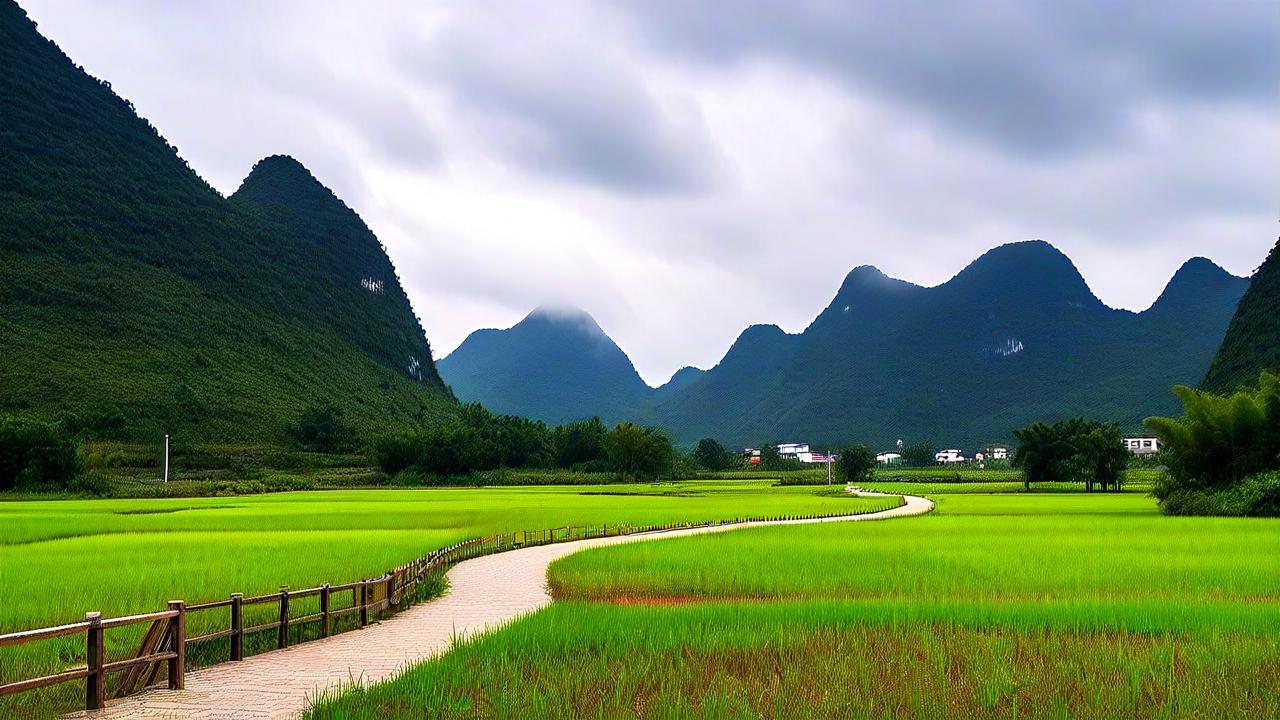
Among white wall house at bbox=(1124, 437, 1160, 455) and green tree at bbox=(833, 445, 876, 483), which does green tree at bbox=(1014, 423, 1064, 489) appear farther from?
white wall house at bbox=(1124, 437, 1160, 455)

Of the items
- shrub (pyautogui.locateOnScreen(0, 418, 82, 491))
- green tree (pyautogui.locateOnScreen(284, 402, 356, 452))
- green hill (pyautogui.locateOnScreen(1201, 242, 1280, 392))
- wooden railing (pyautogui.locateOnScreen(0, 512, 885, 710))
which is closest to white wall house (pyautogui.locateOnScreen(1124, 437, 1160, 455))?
green hill (pyautogui.locateOnScreen(1201, 242, 1280, 392))

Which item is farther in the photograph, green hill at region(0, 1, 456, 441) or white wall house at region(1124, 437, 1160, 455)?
white wall house at region(1124, 437, 1160, 455)

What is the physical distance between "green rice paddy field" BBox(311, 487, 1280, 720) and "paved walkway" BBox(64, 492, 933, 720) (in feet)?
2.72

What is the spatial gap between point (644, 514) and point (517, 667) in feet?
112

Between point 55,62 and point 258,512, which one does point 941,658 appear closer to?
point 258,512

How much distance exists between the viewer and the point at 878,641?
1238 cm

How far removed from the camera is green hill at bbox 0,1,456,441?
100 metres

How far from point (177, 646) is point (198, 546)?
669 inches

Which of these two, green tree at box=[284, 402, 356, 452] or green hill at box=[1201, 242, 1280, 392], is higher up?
green hill at box=[1201, 242, 1280, 392]

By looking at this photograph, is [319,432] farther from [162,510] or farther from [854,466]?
[162,510]

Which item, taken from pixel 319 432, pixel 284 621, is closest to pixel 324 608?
pixel 284 621

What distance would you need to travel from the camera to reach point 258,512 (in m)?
44.7

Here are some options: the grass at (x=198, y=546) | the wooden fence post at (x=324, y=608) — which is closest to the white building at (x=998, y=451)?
the grass at (x=198, y=546)

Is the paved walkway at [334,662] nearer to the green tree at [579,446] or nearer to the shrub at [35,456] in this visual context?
the shrub at [35,456]
